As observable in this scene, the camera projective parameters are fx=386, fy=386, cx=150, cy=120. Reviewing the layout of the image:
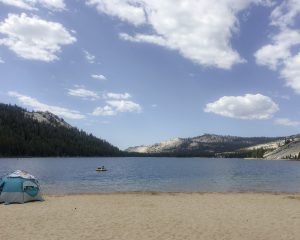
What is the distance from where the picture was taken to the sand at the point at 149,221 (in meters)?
21.0

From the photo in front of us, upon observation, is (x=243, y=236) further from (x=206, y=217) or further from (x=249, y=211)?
(x=249, y=211)

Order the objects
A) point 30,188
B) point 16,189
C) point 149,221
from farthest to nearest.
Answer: point 30,188
point 16,189
point 149,221

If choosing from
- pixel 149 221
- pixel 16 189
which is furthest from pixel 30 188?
pixel 149 221

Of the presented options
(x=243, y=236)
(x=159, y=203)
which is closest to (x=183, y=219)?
(x=243, y=236)

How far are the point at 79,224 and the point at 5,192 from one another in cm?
1327

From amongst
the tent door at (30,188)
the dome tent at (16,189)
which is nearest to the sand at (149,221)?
the dome tent at (16,189)

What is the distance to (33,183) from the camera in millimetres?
35875

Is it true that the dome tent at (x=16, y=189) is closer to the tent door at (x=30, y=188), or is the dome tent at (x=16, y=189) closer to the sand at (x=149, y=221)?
the tent door at (x=30, y=188)

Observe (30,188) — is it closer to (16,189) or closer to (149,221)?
(16,189)

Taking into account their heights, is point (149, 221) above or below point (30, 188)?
below

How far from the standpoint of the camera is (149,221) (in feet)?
82.7

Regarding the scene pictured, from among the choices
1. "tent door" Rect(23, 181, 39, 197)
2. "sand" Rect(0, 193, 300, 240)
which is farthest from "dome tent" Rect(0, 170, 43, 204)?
"sand" Rect(0, 193, 300, 240)

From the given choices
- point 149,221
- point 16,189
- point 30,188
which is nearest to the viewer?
point 149,221

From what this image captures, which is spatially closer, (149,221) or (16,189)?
(149,221)
